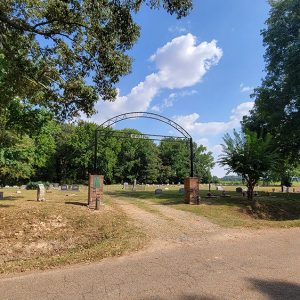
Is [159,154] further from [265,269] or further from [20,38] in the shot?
[265,269]

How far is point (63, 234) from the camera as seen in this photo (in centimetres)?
1248

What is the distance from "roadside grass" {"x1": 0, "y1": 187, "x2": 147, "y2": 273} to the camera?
30.7 ft

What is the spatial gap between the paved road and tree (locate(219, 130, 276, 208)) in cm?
1116

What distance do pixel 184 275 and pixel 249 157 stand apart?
15452mm

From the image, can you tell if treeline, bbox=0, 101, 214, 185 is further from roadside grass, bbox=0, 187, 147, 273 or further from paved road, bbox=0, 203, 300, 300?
paved road, bbox=0, 203, 300, 300

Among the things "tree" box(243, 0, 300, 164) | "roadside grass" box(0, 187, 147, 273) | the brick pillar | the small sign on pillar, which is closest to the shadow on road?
"roadside grass" box(0, 187, 147, 273)

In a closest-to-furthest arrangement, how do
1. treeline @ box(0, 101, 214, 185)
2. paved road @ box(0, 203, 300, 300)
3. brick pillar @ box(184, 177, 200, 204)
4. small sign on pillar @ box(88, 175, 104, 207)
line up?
paved road @ box(0, 203, 300, 300) → small sign on pillar @ box(88, 175, 104, 207) → brick pillar @ box(184, 177, 200, 204) → treeline @ box(0, 101, 214, 185)

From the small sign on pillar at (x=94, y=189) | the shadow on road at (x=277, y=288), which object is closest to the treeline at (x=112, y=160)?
the small sign on pillar at (x=94, y=189)

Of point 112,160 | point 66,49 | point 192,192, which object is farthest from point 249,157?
point 112,160

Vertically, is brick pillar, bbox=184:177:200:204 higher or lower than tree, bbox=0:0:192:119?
lower

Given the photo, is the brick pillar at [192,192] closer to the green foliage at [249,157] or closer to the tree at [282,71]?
the green foliage at [249,157]

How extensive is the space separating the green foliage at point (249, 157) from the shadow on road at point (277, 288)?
15.3 metres

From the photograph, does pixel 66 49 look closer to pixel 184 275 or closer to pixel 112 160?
pixel 184 275

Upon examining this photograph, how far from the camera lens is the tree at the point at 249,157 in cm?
2095
